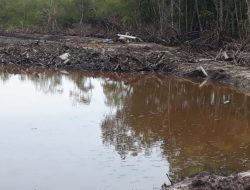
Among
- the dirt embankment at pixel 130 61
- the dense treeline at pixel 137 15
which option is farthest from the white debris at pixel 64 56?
the dense treeline at pixel 137 15

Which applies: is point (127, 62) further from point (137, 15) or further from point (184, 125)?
point (137, 15)

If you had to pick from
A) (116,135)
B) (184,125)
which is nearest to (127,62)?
(184,125)

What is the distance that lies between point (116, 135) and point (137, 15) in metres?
34.4

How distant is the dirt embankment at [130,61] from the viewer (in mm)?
22484

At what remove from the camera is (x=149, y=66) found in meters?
24.8

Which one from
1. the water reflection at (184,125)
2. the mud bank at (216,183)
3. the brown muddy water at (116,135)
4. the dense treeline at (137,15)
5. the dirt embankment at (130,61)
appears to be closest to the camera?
the mud bank at (216,183)

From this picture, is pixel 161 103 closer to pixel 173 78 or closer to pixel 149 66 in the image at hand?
pixel 173 78

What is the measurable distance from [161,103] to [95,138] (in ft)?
18.7

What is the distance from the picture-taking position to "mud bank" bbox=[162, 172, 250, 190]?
7.19 metres

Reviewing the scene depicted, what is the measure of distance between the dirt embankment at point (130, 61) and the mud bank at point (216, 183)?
1339 cm

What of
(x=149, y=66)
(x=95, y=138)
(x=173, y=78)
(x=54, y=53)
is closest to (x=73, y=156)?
(x=95, y=138)

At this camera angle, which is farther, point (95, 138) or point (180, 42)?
point (180, 42)

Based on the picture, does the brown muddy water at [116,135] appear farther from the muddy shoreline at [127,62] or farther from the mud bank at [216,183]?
the muddy shoreline at [127,62]

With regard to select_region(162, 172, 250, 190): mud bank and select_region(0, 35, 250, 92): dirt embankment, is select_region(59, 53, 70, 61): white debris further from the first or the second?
select_region(162, 172, 250, 190): mud bank
